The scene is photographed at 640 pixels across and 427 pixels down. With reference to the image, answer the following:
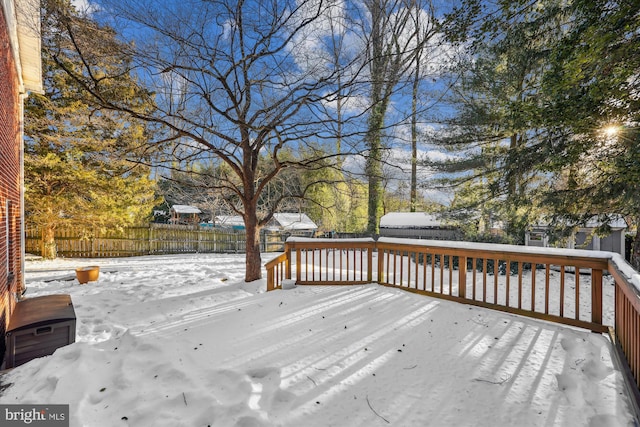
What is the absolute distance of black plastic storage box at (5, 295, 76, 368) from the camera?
9.87 feet

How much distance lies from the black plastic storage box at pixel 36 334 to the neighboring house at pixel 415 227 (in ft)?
37.2

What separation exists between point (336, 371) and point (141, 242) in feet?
42.8

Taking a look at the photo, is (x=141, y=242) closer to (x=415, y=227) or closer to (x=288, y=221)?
(x=288, y=221)

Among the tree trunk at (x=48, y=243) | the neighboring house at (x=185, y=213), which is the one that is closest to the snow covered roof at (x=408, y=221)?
the tree trunk at (x=48, y=243)

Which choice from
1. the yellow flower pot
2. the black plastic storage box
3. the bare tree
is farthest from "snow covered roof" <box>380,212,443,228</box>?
the black plastic storage box

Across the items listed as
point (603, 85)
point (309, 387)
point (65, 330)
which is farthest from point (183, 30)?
point (603, 85)

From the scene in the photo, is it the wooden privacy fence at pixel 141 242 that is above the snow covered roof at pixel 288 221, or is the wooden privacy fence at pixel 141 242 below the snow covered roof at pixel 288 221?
below

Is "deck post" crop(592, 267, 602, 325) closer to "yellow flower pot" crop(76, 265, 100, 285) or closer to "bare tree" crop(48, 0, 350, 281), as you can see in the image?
"bare tree" crop(48, 0, 350, 281)

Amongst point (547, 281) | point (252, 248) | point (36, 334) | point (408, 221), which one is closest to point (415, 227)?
point (408, 221)

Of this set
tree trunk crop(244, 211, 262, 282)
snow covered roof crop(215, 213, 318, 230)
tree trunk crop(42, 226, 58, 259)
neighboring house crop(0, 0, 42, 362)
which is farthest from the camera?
snow covered roof crop(215, 213, 318, 230)

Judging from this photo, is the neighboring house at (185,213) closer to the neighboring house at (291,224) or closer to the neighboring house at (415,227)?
the neighboring house at (291,224)

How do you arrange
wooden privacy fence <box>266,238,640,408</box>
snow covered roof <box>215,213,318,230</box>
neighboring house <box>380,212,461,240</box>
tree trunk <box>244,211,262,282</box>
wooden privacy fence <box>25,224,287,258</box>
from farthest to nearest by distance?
1. snow covered roof <box>215,213,318,230</box>
2. neighboring house <box>380,212,461,240</box>
3. wooden privacy fence <box>25,224,287,258</box>
4. tree trunk <box>244,211,262,282</box>
5. wooden privacy fence <box>266,238,640,408</box>

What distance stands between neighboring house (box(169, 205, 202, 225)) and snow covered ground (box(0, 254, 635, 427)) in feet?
86.2

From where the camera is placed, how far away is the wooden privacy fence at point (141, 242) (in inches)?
454
